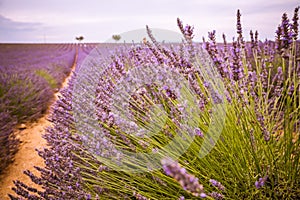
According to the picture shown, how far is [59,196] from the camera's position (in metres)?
1.37

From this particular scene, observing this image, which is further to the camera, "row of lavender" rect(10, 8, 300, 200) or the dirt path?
the dirt path

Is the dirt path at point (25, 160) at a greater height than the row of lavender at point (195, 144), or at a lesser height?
lesser

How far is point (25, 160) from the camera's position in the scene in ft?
9.03

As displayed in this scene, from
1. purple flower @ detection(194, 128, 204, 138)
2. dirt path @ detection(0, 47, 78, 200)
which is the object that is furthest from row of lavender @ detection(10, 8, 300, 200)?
dirt path @ detection(0, 47, 78, 200)

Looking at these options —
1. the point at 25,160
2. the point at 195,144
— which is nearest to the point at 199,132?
the point at 195,144

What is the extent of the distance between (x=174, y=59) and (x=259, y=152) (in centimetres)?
66

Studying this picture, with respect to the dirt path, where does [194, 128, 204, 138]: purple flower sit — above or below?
above

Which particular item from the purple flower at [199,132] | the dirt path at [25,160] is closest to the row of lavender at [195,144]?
the purple flower at [199,132]

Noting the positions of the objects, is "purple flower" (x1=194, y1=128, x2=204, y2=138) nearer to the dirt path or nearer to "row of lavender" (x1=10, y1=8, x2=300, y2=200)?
"row of lavender" (x1=10, y1=8, x2=300, y2=200)

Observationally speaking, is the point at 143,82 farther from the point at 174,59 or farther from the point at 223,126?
the point at 223,126

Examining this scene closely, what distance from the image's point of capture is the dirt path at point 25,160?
229cm

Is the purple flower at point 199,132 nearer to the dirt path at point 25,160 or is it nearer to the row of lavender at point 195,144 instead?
the row of lavender at point 195,144

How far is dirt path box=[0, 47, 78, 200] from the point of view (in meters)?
2.29

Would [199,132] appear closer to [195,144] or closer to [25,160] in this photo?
[195,144]
